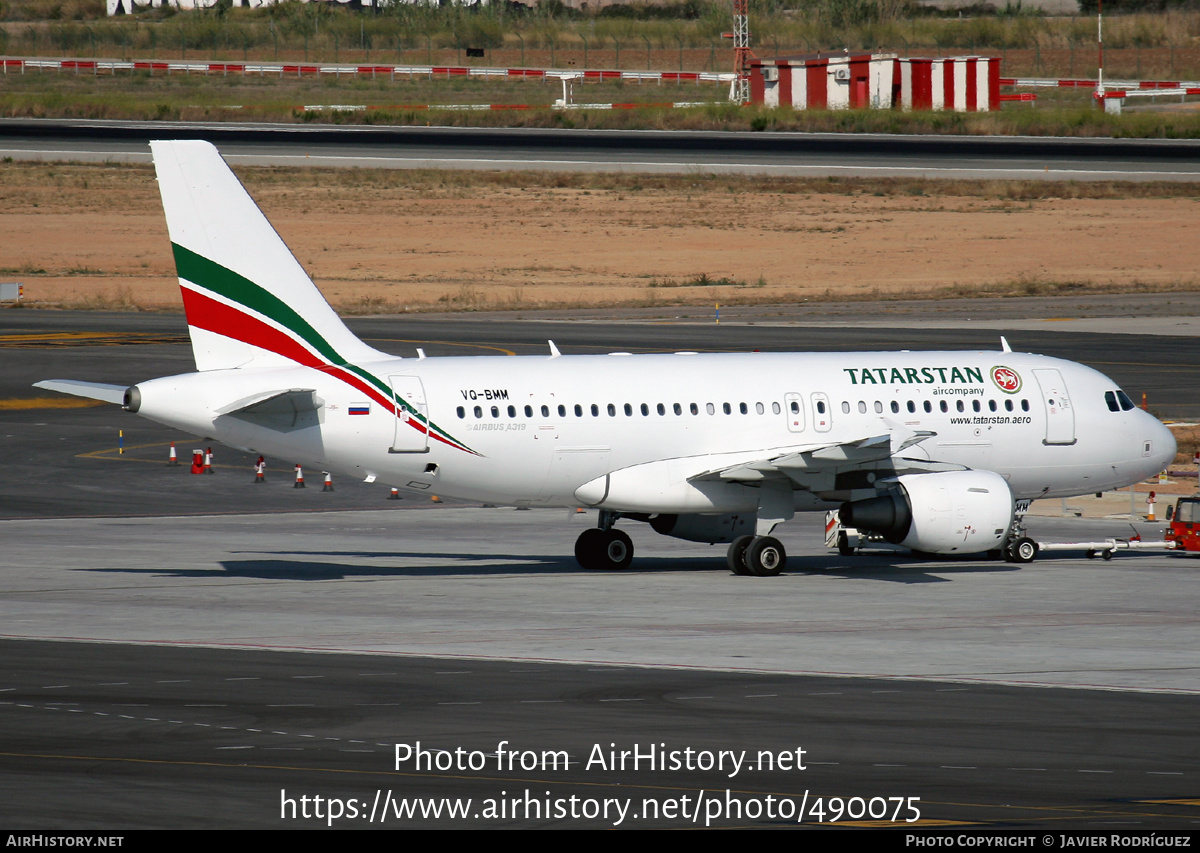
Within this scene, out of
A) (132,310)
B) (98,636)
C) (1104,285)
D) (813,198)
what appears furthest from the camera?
(813,198)

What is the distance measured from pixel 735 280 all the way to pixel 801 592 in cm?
6088

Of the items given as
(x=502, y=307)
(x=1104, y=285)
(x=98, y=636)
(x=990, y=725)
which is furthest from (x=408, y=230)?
(x=990, y=725)

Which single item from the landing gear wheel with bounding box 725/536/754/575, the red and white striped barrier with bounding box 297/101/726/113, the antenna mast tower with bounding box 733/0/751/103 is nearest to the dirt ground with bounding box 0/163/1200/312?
the red and white striped barrier with bounding box 297/101/726/113

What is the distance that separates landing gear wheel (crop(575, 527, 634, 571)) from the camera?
124 ft

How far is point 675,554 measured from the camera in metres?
40.7

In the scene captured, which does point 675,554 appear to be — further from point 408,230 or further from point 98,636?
point 408,230

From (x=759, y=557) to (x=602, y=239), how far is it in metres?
70.0

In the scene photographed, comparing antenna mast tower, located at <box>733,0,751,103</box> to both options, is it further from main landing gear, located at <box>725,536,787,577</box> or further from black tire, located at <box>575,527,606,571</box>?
main landing gear, located at <box>725,536,787,577</box>

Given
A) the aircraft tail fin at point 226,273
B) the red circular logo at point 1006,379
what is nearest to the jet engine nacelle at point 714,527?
the red circular logo at point 1006,379

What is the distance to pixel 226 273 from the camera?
112ft

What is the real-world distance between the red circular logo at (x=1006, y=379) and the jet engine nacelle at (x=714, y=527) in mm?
6434

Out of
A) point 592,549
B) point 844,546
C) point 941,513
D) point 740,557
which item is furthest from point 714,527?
point 941,513

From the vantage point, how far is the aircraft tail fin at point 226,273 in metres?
33.9

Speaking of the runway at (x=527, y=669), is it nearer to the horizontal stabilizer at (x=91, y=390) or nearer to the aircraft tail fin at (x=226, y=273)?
the horizontal stabilizer at (x=91, y=390)
